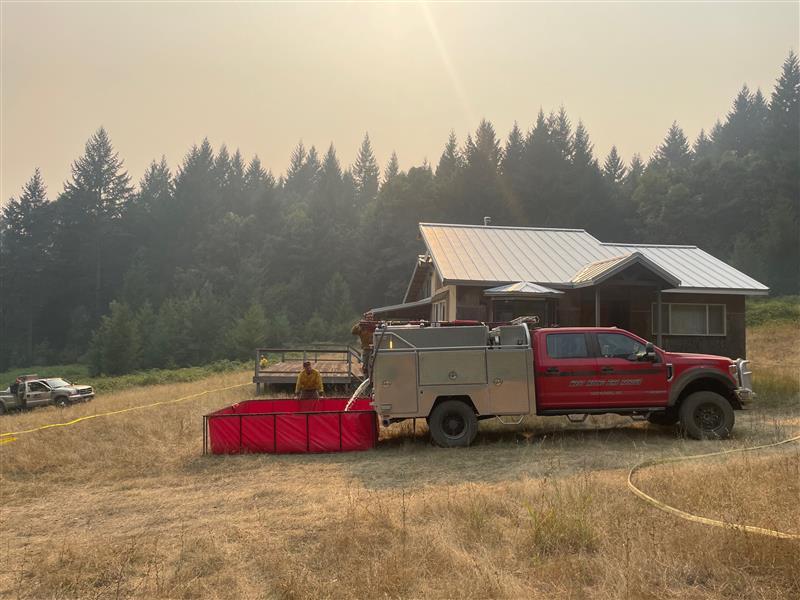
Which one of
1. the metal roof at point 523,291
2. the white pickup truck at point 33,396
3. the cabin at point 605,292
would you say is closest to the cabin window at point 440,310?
the cabin at point 605,292

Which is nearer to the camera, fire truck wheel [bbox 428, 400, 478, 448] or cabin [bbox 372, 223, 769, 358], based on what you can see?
fire truck wheel [bbox 428, 400, 478, 448]

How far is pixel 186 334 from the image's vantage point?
198 ft

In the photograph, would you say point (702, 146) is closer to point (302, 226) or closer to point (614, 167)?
point (614, 167)

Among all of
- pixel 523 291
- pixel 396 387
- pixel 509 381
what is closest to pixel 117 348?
pixel 523 291

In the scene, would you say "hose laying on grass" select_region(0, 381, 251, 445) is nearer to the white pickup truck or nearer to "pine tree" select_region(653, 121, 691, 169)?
the white pickup truck

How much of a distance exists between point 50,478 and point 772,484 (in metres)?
9.91

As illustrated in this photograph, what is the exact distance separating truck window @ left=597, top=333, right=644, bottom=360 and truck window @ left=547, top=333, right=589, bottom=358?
31 centimetres

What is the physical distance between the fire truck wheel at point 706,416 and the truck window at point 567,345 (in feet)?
6.35

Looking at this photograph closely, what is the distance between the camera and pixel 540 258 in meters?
20.5

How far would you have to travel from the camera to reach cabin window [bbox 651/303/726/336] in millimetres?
18844

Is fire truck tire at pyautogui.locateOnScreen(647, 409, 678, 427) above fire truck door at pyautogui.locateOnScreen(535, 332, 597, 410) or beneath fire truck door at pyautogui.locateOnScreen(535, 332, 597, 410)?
beneath

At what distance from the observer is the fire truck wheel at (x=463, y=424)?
385 inches

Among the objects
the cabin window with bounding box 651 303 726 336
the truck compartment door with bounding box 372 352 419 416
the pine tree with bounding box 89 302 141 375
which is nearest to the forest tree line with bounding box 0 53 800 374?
the pine tree with bounding box 89 302 141 375

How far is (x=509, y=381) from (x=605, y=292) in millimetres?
10500
